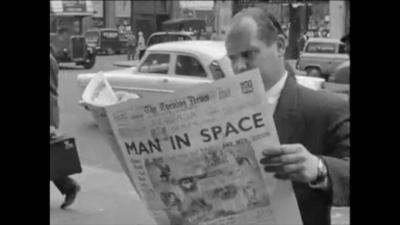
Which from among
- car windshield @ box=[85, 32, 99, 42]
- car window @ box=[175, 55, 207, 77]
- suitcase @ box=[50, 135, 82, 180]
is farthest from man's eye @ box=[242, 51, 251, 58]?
car windshield @ box=[85, 32, 99, 42]

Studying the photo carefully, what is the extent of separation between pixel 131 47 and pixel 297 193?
30.4 metres

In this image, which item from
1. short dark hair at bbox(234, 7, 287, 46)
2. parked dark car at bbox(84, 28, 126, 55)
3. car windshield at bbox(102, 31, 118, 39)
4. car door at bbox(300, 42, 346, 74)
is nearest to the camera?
short dark hair at bbox(234, 7, 287, 46)

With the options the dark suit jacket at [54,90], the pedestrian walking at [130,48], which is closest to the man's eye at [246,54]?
the dark suit jacket at [54,90]

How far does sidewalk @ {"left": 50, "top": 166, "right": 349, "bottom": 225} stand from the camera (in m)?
5.98

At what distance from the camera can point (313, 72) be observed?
1744cm

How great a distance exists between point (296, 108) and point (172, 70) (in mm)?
8401

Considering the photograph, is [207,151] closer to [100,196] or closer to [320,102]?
[320,102]

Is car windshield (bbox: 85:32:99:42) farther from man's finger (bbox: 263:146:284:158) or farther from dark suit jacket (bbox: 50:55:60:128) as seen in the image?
man's finger (bbox: 263:146:284:158)

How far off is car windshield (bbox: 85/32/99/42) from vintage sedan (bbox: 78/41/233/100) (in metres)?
20.8

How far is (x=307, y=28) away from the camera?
78.6ft

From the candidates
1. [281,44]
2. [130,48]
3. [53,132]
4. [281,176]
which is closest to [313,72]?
[53,132]

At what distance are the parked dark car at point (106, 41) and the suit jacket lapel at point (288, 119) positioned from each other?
29.8 metres
